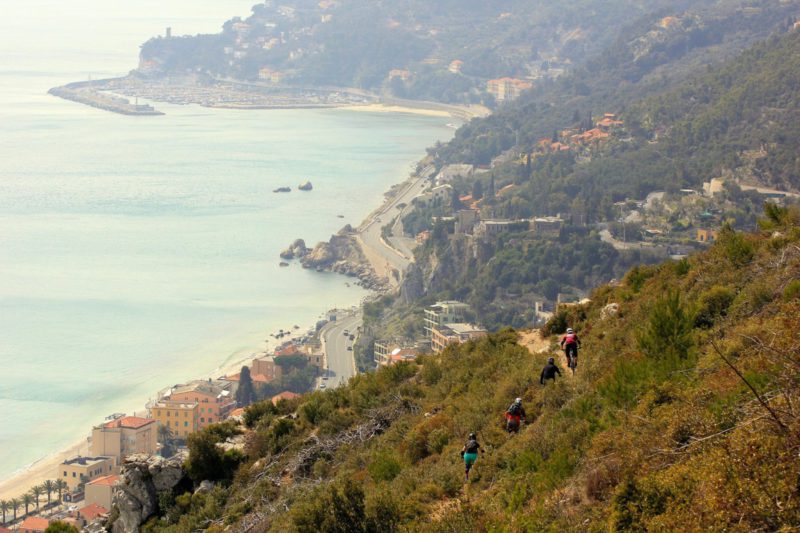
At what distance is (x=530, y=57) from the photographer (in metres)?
95.6

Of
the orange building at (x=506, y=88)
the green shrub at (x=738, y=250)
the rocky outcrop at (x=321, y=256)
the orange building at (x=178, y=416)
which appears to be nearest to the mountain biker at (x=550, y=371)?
the green shrub at (x=738, y=250)

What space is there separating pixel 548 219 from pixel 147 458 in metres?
26.4

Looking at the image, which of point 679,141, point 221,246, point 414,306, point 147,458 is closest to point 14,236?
point 221,246

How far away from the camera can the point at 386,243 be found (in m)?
39.2

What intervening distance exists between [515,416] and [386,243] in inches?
1291

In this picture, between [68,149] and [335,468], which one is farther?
[68,149]

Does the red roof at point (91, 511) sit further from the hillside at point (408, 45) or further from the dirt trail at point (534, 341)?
the hillside at point (408, 45)

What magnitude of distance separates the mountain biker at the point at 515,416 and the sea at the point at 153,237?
1435 centimetres

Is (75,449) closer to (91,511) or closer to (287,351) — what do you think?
(91,511)

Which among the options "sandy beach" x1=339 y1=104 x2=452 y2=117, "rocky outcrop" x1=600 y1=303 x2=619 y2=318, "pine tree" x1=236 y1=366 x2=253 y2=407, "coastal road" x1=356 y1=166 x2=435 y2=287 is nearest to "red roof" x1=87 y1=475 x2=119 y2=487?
"pine tree" x1=236 y1=366 x2=253 y2=407

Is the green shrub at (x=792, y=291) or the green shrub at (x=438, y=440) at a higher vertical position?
the green shrub at (x=792, y=291)

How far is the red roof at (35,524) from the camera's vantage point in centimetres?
1470

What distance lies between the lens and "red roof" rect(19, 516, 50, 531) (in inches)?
579

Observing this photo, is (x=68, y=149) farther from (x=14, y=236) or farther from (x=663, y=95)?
(x=663, y=95)
